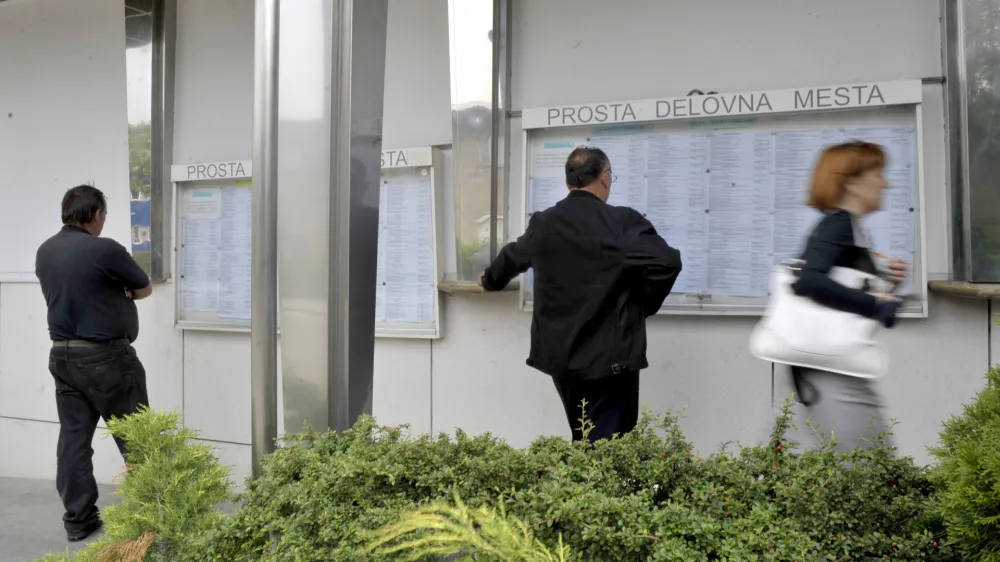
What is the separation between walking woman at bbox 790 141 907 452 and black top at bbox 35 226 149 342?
3571 mm

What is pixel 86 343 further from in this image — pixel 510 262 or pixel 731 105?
pixel 731 105

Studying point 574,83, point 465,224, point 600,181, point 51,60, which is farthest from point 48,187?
point 600,181

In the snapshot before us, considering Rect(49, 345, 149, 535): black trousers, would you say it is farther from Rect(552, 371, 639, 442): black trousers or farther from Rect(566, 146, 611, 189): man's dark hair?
Rect(566, 146, 611, 189): man's dark hair

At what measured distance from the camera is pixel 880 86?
3596 mm

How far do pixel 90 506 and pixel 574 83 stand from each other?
3618 millimetres

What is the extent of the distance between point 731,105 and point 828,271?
1690 mm

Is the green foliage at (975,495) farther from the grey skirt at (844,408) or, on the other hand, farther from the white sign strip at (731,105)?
the white sign strip at (731,105)

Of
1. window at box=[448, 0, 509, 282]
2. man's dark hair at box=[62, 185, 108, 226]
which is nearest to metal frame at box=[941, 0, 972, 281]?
window at box=[448, 0, 509, 282]

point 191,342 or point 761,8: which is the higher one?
point 761,8

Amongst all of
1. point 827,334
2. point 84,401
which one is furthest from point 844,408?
point 84,401

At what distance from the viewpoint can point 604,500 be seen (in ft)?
6.38

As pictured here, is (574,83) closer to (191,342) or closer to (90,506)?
(191,342)

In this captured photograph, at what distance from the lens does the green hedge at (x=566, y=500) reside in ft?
5.61

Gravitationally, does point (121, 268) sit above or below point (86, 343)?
above
